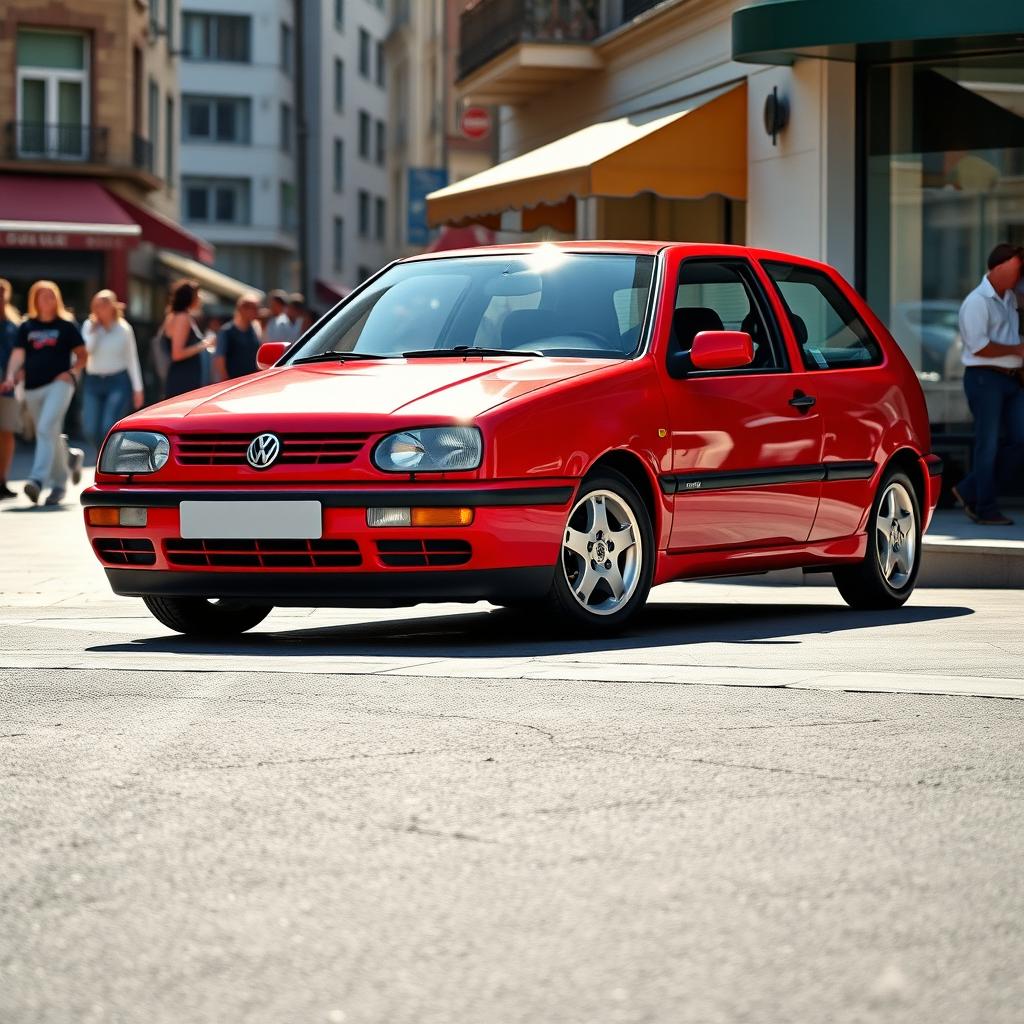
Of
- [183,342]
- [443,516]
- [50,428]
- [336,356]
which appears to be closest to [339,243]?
[183,342]

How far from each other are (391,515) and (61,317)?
36.9 feet

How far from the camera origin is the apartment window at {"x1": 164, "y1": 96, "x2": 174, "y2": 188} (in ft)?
159

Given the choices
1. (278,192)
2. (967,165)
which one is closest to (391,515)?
(967,165)

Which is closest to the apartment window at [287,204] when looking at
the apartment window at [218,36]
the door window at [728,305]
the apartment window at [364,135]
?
the apartment window at [364,135]

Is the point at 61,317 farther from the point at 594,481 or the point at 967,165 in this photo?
the point at 594,481

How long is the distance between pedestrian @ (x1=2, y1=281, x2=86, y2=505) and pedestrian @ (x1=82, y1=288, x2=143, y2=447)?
1803 mm

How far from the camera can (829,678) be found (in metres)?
7.23

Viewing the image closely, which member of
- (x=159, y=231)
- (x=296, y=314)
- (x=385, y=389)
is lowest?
(x=385, y=389)

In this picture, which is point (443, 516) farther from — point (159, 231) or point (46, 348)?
point (159, 231)

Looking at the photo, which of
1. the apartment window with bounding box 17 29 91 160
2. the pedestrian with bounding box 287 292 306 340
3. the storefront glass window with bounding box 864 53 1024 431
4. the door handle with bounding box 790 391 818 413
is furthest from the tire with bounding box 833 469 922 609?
the apartment window with bounding box 17 29 91 160

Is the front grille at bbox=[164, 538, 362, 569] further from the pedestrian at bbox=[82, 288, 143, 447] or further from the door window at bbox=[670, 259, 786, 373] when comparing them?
the pedestrian at bbox=[82, 288, 143, 447]

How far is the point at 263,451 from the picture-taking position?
8078mm

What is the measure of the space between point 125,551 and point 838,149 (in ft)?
34.6

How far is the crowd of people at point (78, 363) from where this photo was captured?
18531mm
